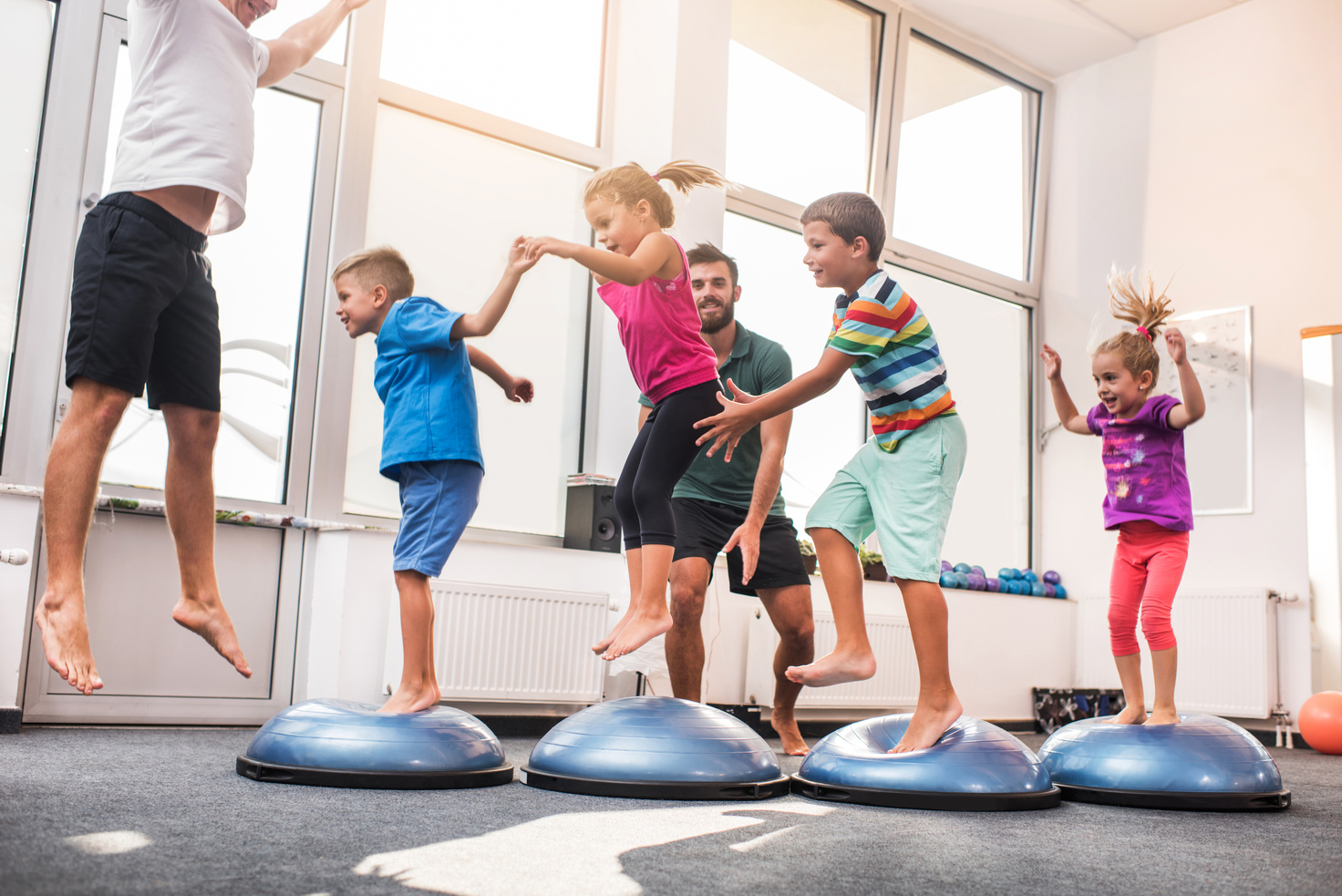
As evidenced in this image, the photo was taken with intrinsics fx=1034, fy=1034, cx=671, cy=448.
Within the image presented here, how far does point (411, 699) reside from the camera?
2.44 meters

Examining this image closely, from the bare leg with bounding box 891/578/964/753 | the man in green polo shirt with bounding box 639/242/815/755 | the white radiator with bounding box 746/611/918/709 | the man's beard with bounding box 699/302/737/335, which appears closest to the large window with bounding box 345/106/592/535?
the white radiator with bounding box 746/611/918/709

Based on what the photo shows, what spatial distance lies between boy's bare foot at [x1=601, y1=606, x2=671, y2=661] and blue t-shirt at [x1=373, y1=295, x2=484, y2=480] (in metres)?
0.55

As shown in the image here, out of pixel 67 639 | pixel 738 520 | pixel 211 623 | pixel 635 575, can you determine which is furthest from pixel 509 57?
pixel 67 639

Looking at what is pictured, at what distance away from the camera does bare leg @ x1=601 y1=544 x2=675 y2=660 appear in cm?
236

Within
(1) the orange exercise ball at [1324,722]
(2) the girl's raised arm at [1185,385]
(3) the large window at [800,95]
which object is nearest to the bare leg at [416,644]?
(2) the girl's raised arm at [1185,385]

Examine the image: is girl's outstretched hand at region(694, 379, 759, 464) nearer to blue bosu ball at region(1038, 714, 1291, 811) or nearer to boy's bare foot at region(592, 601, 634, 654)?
boy's bare foot at region(592, 601, 634, 654)

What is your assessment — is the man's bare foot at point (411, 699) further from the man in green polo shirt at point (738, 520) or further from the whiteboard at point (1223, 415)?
→ the whiteboard at point (1223, 415)

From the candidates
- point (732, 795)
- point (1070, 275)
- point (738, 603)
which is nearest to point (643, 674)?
point (738, 603)

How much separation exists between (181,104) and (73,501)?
2.59 feet

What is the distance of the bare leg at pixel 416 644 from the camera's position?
2451 mm

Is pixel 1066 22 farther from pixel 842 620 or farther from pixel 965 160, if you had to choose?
pixel 842 620

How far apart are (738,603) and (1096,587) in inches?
104

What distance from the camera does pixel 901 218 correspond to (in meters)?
6.12

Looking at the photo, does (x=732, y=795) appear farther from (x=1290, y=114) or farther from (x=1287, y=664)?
(x=1290, y=114)
